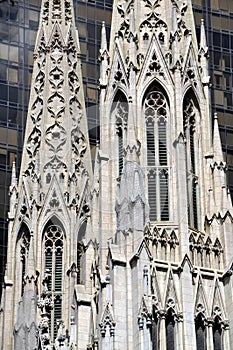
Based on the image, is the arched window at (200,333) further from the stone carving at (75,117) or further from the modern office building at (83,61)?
the modern office building at (83,61)

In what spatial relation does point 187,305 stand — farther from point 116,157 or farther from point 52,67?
point 52,67

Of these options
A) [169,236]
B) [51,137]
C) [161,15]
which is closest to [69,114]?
[51,137]

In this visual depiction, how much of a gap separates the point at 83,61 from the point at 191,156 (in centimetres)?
1661

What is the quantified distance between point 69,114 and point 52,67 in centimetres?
219

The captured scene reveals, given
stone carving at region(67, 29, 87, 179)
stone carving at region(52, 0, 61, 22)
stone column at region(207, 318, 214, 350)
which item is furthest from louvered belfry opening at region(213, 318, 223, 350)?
stone carving at region(52, 0, 61, 22)

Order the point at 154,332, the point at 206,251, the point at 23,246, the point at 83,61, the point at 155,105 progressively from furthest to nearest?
the point at 83,61 → the point at 23,246 → the point at 155,105 → the point at 206,251 → the point at 154,332

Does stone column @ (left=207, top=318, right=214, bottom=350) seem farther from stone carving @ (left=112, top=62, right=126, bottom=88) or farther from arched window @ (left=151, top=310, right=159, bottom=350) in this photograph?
stone carving @ (left=112, top=62, right=126, bottom=88)

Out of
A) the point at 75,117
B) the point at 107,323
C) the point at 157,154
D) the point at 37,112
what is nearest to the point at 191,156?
the point at 157,154

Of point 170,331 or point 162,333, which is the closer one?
point 162,333

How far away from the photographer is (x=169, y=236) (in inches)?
1420

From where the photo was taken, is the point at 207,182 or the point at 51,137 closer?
the point at 207,182

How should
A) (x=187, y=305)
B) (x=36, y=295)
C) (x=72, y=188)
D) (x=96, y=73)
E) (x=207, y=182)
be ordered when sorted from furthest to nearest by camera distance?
(x=96, y=73), (x=72, y=188), (x=36, y=295), (x=207, y=182), (x=187, y=305)

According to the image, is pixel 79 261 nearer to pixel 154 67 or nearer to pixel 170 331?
pixel 154 67

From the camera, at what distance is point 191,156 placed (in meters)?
38.4
